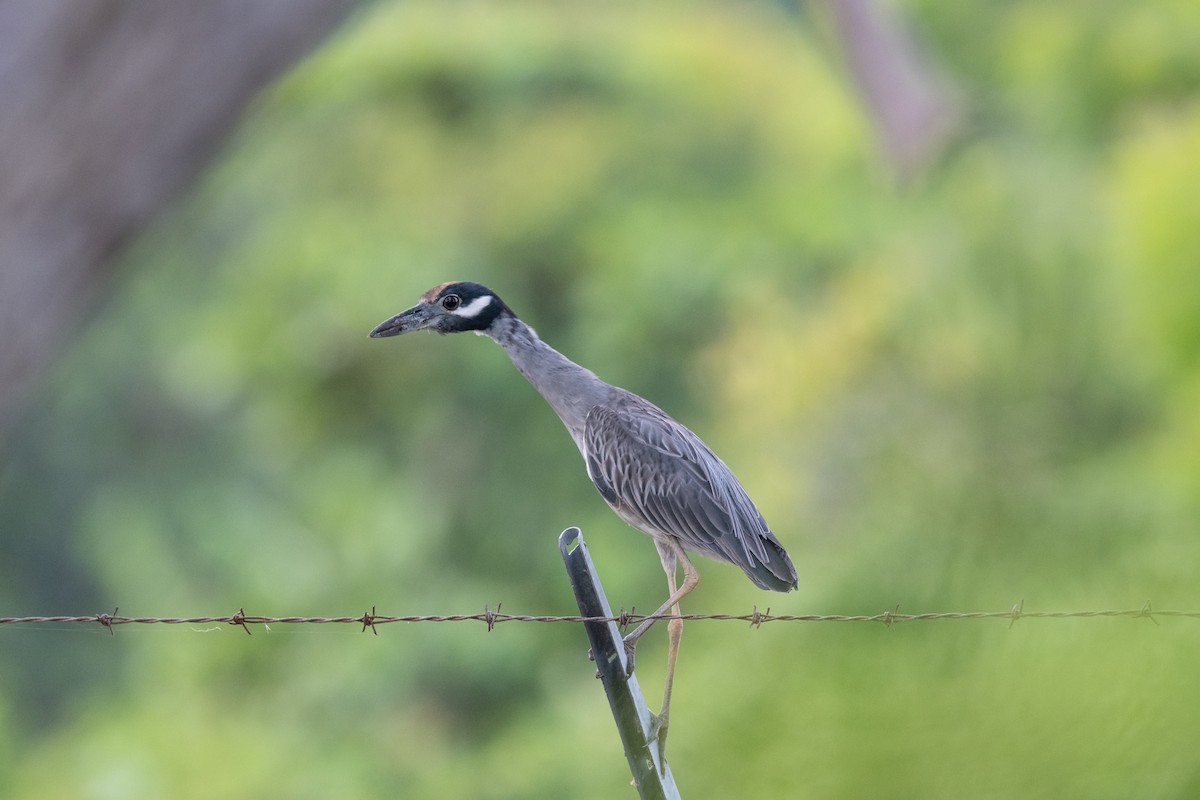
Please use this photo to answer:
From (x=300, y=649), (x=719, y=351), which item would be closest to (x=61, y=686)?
(x=300, y=649)

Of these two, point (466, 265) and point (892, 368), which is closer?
point (892, 368)

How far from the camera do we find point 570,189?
295 inches

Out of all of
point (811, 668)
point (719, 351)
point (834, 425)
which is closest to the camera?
point (811, 668)

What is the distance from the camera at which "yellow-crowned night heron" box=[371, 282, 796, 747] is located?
1350mm

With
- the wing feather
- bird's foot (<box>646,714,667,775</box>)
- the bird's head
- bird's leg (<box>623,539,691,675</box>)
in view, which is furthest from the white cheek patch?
bird's foot (<box>646,714,667,775</box>)

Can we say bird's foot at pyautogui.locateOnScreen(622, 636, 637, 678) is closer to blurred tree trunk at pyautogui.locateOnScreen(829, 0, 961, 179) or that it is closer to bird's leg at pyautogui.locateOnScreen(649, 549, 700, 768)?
bird's leg at pyautogui.locateOnScreen(649, 549, 700, 768)

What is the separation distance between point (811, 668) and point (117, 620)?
1.68 metres

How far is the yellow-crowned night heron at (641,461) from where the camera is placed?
4.43 feet

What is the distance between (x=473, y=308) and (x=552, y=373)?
0.43ft

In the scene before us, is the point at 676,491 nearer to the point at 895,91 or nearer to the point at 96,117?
the point at 96,117

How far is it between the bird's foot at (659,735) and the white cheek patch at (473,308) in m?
0.47

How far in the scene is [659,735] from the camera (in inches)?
46.6

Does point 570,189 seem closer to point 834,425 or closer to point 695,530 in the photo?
point 834,425

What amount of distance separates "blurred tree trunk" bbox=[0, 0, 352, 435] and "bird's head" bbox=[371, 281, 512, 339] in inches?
18.5
